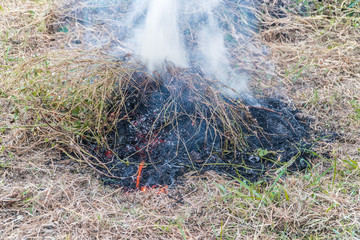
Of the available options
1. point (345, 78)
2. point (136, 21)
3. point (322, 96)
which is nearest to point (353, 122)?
point (322, 96)

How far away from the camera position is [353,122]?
2.39 m

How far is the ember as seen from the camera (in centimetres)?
211

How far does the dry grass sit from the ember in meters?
0.12

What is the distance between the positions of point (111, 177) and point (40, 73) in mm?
1132

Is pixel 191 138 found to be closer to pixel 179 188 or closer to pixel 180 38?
pixel 179 188

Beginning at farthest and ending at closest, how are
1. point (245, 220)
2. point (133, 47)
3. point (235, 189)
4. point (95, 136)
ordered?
point (133, 47)
point (95, 136)
point (235, 189)
point (245, 220)

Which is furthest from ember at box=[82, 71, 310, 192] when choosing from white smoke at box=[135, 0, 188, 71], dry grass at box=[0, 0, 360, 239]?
white smoke at box=[135, 0, 188, 71]

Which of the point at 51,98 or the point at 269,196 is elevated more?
the point at 51,98

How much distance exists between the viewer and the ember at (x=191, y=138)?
83.0 inches

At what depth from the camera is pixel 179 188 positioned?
2.00 meters

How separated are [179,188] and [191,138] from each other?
0.43 metres

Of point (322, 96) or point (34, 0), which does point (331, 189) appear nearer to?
point (322, 96)

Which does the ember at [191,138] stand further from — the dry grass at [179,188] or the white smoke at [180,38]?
the white smoke at [180,38]

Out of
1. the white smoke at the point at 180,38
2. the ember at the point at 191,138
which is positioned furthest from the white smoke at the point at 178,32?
the ember at the point at 191,138
